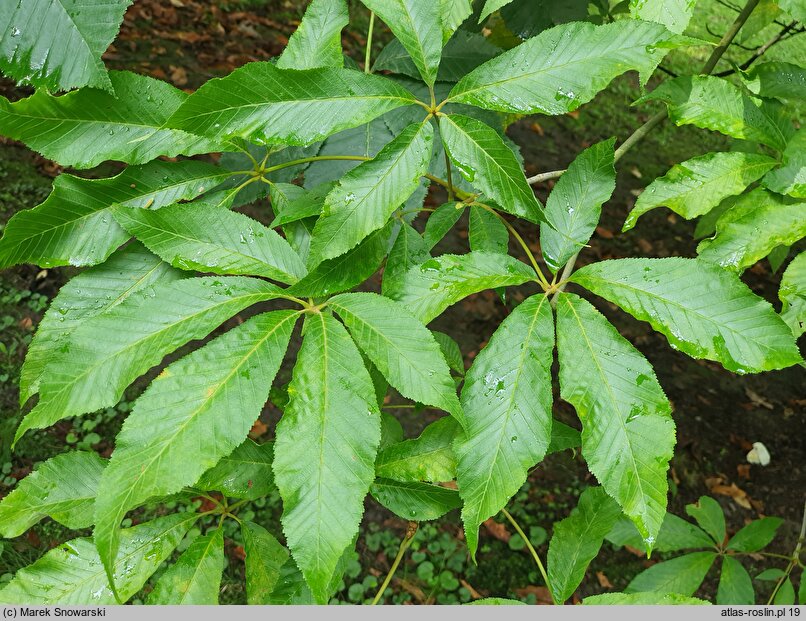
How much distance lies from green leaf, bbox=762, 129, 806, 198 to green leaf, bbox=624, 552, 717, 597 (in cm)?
106

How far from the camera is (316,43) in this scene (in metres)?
1.09

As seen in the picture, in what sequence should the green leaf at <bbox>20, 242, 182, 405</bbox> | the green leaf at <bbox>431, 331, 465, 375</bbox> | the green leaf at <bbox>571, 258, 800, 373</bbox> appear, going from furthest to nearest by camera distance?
the green leaf at <bbox>431, 331, 465, 375</bbox>, the green leaf at <bbox>20, 242, 182, 405</bbox>, the green leaf at <bbox>571, 258, 800, 373</bbox>

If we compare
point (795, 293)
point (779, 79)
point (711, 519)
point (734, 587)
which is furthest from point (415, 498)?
point (711, 519)

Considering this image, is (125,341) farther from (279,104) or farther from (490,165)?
(490,165)

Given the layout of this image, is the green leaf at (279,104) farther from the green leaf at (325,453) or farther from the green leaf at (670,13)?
the green leaf at (670,13)

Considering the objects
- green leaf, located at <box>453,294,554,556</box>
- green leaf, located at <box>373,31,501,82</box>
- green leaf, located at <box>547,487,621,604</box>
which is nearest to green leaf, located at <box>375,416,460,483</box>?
green leaf, located at <box>453,294,554,556</box>

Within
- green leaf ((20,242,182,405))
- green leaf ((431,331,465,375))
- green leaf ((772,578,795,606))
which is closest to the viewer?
green leaf ((20,242,182,405))

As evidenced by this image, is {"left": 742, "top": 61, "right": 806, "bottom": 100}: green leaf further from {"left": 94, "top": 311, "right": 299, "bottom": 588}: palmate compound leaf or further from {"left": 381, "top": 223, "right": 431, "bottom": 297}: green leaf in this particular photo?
{"left": 94, "top": 311, "right": 299, "bottom": 588}: palmate compound leaf

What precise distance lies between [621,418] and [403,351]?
0.97ft

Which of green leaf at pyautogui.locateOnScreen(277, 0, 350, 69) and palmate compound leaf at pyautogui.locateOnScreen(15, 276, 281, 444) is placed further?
green leaf at pyautogui.locateOnScreen(277, 0, 350, 69)

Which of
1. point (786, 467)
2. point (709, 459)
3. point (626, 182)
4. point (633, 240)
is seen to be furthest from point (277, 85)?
point (626, 182)

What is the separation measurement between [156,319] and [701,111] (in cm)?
93

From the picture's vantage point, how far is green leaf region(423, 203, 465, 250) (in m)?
1.10

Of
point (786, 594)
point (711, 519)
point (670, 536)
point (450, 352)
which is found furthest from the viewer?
point (711, 519)
